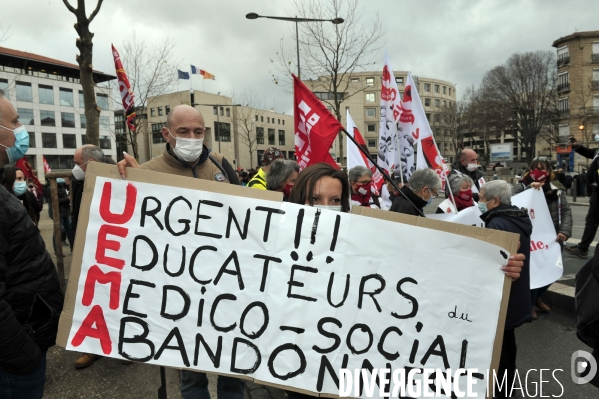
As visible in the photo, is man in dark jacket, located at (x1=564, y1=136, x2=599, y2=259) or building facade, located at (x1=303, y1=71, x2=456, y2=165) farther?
building facade, located at (x1=303, y1=71, x2=456, y2=165)

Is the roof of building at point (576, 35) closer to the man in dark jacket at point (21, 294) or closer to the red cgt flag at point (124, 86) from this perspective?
the red cgt flag at point (124, 86)

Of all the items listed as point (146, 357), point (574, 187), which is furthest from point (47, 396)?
point (574, 187)

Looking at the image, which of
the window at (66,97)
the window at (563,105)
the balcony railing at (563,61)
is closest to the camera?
the balcony railing at (563,61)

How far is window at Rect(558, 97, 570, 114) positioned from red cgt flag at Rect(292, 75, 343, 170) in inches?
2156

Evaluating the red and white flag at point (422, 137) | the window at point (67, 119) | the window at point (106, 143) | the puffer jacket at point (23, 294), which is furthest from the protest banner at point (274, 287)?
the window at point (106, 143)

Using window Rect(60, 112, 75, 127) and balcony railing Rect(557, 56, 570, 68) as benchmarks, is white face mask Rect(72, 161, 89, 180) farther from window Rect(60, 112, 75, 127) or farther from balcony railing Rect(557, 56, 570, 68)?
window Rect(60, 112, 75, 127)

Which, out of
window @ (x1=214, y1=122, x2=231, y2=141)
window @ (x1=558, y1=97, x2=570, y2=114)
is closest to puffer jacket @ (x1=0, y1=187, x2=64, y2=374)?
window @ (x1=558, y1=97, x2=570, y2=114)

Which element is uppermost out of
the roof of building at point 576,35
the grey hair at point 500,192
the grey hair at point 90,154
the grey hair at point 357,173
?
the roof of building at point 576,35

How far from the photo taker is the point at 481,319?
1.89 metres

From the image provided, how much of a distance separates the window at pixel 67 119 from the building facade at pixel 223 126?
990 centimetres

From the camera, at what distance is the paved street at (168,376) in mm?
3076

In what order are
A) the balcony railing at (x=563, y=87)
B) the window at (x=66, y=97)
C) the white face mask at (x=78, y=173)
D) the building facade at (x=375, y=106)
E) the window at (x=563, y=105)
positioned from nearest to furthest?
the white face mask at (x=78, y=173)
the balcony railing at (x=563, y=87)
the window at (x=563, y=105)
the window at (x=66, y=97)
the building facade at (x=375, y=106)

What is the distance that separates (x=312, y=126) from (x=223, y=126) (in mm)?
59594

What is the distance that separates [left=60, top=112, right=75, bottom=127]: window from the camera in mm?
53688
